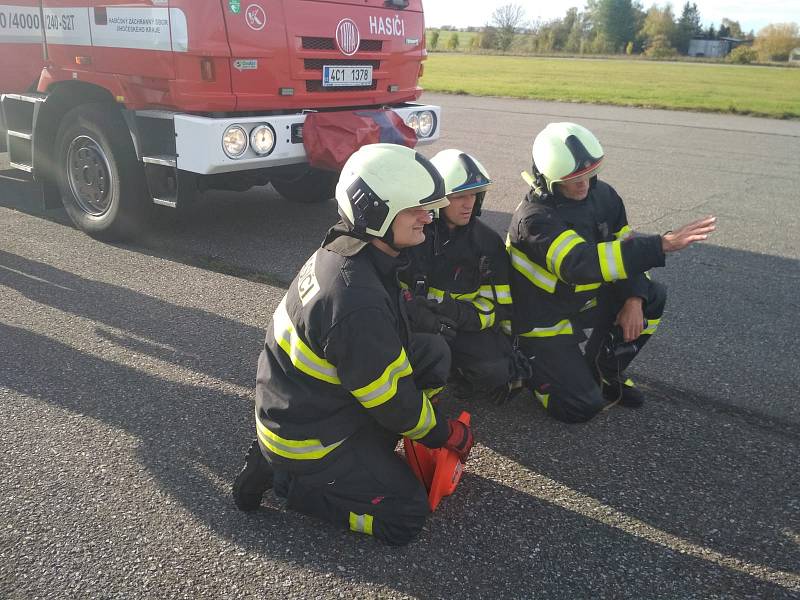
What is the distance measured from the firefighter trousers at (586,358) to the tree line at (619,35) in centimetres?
5548

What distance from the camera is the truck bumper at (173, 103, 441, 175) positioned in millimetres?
5191

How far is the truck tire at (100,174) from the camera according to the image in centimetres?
580

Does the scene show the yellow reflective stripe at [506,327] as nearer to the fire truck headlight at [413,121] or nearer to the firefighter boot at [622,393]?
the firefighter boot at [622,393]

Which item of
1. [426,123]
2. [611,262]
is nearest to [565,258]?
[611,262]

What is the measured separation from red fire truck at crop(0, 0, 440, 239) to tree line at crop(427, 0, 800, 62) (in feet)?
176

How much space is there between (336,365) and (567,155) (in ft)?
5.41

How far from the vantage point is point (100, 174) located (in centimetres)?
607

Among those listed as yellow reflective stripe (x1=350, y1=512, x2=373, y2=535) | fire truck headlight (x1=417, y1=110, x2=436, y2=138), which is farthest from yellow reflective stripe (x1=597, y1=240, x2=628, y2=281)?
fire truck headlight (x1=417, y1=110, x2=436, y2=138)

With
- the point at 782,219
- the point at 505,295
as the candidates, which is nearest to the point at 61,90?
the point at 505,295

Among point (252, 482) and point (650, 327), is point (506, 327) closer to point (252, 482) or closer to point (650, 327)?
point (650, 327)

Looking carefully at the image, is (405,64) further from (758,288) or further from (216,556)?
(216,556)

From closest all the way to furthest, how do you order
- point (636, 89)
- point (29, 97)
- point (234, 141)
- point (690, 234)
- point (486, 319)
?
1. point (690, 234)
2. point (486, 319)
3. point (234, 141)
4. point (29, 97)
5. point (636, 89)

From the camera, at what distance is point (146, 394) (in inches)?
146

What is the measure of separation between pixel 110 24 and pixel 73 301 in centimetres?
214
